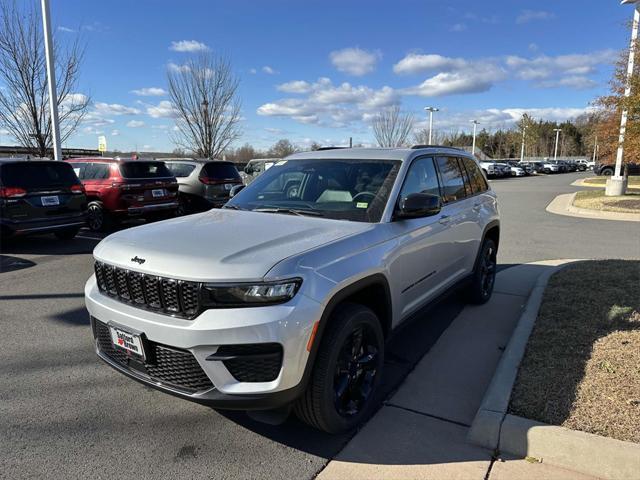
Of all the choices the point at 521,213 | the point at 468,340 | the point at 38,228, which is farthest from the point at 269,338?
the point at 521,213

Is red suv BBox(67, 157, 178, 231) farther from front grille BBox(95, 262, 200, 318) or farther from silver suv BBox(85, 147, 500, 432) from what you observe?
front grille BBox(95, 262, 200, 318)

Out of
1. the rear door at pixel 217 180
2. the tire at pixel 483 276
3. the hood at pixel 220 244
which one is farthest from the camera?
the rear door at pixel 217 180

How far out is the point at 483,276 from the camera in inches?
216

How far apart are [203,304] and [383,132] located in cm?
4183

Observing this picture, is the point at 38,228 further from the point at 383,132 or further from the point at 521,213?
the point at 383,132

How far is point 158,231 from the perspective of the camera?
319cm

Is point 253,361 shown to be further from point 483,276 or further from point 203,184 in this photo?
point 203,184

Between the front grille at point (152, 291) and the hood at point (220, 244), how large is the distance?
0.18 feet

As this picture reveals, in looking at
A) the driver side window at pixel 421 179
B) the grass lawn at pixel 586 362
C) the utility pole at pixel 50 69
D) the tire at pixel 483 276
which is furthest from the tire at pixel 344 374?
the utility pole at pixel 50 69

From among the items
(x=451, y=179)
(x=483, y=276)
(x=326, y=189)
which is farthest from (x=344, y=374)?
(x=483, y=276)

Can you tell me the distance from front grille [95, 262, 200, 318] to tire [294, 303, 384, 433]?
0.80 m

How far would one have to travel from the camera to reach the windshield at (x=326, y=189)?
350 cm

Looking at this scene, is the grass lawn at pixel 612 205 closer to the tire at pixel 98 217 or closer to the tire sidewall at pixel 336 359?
the tire sidewall at pixel 336 359

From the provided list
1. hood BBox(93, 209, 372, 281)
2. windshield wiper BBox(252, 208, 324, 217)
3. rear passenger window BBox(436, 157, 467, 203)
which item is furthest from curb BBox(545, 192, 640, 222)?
hood BBox(93, 209, 372, 281)
